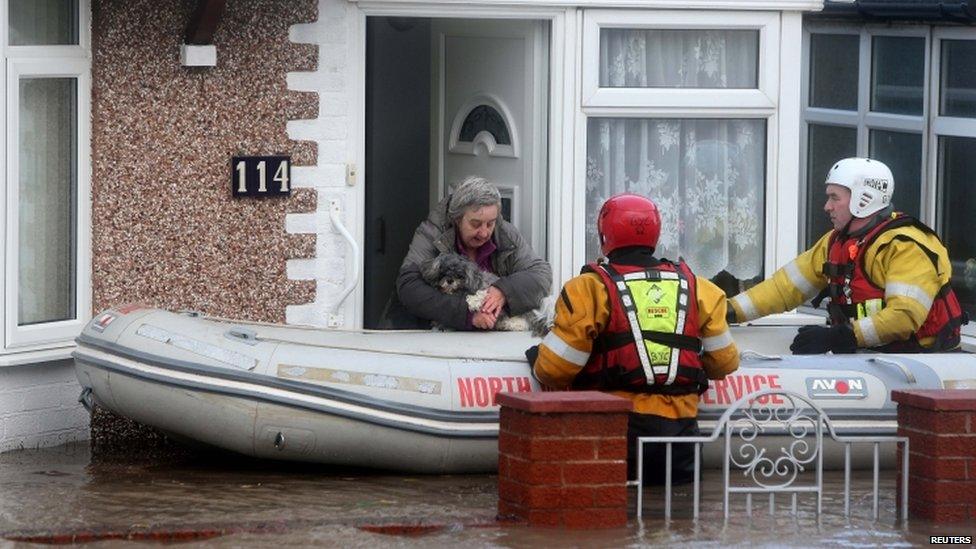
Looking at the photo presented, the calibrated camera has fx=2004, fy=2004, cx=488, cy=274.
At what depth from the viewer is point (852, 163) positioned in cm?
923

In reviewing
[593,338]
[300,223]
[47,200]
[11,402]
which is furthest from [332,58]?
[593,338]

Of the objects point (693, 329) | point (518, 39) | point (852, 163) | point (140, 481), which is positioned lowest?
point (140, 481)

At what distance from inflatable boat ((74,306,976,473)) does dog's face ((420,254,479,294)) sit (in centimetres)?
60

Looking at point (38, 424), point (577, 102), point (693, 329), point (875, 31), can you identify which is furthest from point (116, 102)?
point (875, 31)

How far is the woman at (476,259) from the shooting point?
927 cm

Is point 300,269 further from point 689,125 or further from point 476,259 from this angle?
point 689,125

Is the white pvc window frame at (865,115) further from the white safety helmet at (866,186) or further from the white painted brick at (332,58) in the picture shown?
the white painted brick at (332,58)

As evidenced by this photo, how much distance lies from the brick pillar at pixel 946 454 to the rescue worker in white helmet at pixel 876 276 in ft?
4.85

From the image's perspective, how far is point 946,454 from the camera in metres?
7.36

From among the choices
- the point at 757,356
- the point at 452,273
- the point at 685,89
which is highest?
the point at 685,89

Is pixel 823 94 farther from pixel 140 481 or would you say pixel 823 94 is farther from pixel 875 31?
pixel 140 481

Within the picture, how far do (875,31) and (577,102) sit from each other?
9.95 ft

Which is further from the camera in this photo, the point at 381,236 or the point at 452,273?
the point at 381,236

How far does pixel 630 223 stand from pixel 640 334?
45 cm
